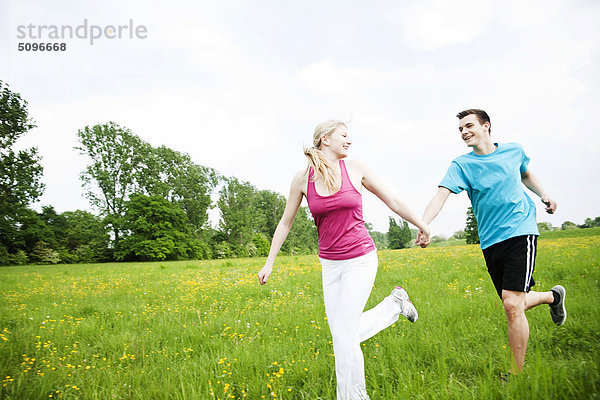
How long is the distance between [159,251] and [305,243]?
2963 centimetres

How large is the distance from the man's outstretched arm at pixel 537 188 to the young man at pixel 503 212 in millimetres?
89

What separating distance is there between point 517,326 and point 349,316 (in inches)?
59.2

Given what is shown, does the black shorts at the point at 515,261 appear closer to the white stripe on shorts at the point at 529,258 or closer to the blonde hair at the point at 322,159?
the white stripe on shorts at the point at 529,258

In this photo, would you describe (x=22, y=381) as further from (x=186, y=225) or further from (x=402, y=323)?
(x=186, y=225)

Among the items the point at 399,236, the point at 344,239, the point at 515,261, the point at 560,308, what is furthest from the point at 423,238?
the point at 399,236

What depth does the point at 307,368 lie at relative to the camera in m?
3.26

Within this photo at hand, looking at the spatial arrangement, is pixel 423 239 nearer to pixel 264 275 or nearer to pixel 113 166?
pixel 264 275

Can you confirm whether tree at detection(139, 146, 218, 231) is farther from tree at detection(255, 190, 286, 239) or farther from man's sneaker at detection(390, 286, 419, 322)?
man's sneaker at detection(390, 286, 419, 322)

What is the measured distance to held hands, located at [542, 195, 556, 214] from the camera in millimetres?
3679

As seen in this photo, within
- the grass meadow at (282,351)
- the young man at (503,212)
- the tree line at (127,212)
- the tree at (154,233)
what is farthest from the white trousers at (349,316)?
the tree at (154,233)

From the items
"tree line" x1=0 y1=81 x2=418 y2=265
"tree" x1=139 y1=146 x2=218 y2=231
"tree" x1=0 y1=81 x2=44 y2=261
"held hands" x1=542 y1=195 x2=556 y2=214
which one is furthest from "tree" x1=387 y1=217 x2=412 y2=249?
"held hands" x1=542 y1=195 x2=556 y2=214

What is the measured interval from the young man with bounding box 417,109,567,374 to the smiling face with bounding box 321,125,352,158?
42.3 inches

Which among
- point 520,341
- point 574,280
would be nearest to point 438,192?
point 520,341

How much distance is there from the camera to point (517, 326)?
279 cm
